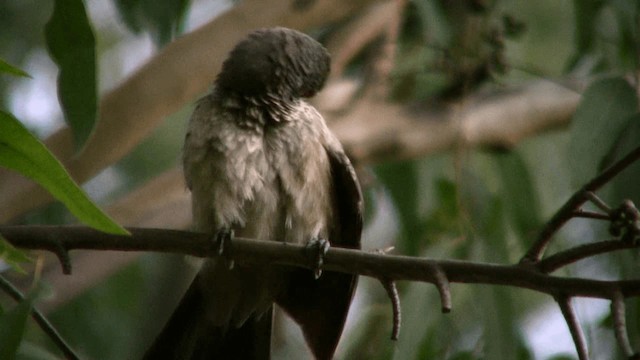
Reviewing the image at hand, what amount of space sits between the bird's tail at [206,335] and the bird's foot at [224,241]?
424 mm

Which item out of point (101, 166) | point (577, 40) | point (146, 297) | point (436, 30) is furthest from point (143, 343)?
point (577, 40)

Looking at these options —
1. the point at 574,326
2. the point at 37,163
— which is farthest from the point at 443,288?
the point at 37,163

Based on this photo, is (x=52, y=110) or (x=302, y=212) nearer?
(x=302, y=212)

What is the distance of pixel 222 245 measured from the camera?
6.23ft

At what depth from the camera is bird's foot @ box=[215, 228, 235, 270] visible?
1.86m

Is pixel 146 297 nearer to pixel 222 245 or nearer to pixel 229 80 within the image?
pixel 229 80

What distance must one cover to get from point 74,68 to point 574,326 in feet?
3.72

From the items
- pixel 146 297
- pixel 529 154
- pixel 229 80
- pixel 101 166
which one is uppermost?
pixel 229 80

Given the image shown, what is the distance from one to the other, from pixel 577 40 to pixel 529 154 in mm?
1398

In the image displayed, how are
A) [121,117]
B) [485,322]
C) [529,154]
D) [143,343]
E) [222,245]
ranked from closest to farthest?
1. [222,245]
2. [485,322]
3. [121,117]
4. [143,343]
5. [529,154]

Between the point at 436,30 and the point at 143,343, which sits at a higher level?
the point at 436,30

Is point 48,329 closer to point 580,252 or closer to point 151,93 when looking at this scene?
point 580,252

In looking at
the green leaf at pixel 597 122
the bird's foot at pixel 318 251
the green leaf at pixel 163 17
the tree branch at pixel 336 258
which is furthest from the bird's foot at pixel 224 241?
the green leaf at pixel 597 122

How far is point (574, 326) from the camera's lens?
1.49 meters
